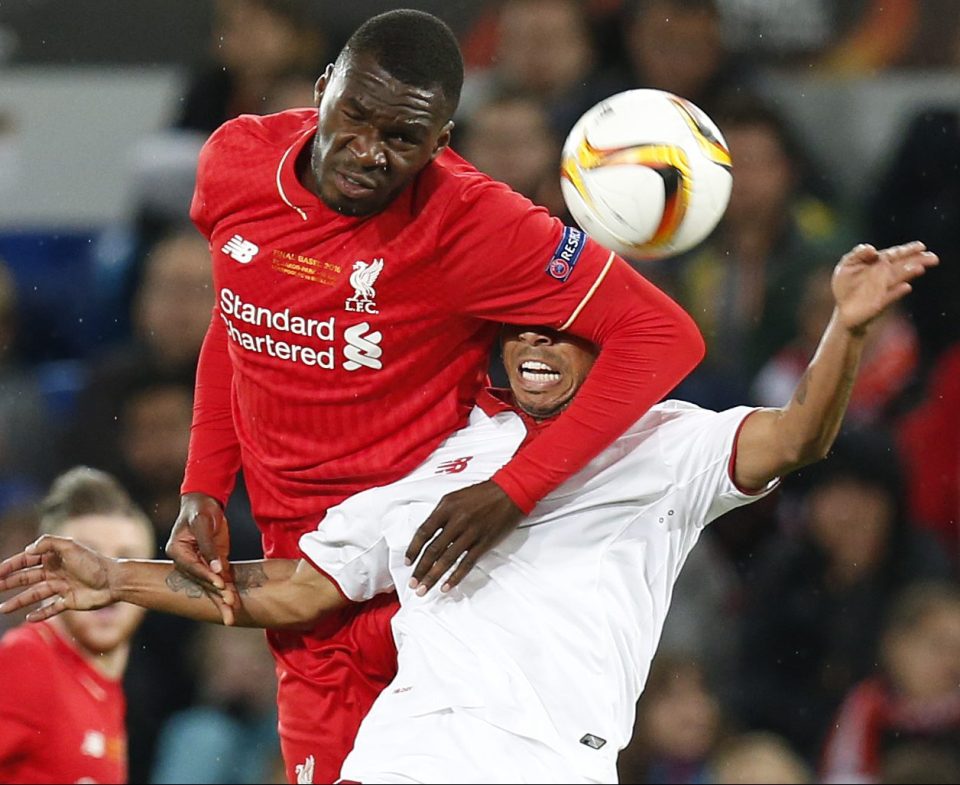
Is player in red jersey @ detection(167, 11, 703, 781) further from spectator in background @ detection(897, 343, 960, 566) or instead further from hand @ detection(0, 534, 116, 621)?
spectator in background @ detection(897, 343, 960, 566)

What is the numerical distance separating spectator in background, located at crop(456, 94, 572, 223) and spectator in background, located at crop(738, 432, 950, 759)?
1313mm

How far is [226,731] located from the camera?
5559mm

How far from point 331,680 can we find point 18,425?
287cm

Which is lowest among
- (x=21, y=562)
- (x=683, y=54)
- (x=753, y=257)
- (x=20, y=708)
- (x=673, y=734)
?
(x=673, y=734)

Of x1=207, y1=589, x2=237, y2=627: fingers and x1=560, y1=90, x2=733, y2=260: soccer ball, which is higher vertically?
x1=560, y1=90, x2=733, y2=260: soccer ball

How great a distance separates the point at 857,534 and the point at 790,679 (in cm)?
52

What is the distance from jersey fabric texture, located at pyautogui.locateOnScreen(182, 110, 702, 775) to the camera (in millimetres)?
3217

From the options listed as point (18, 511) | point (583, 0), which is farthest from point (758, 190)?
point (18, 511)

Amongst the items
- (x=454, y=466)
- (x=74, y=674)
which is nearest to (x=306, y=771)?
(x=454, y=466)

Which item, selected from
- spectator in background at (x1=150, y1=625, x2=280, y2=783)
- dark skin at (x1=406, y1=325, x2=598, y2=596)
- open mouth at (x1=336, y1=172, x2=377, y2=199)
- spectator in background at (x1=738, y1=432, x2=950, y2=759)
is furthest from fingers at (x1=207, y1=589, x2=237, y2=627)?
spectator in background at (x1=738, y1=432, x2=950, y2=759)

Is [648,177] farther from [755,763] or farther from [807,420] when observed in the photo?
[755,763]

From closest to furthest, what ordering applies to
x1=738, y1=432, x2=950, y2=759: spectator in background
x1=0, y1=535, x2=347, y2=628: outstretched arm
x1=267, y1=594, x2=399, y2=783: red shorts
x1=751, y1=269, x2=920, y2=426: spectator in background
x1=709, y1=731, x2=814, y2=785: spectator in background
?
x1=0, y1=535, x2=347, y2=628: outstretched arm, x1=267, y1=594, x2=399, y2=783: red shorts, x1=709, y1=731, x2=814, y2=785: spectator in background, x1=738, y1=432, x2=950, y2=759: spectator in background, x1=751, y1=269, x2=920, y2=426: spectator in background

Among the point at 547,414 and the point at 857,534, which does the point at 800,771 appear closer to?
the point at 857,534

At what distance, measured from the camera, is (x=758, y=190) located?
602cm
